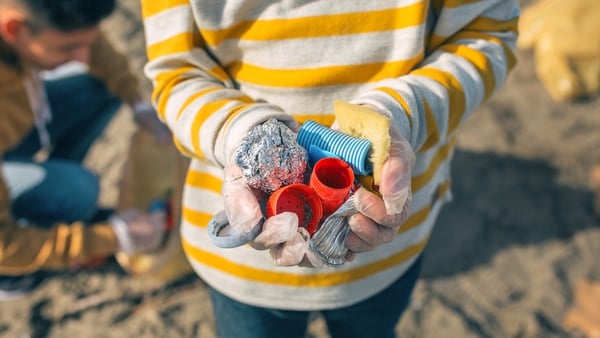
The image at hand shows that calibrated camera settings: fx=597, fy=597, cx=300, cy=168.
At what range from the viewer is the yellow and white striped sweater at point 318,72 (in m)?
0.84

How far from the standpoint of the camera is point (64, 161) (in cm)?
204

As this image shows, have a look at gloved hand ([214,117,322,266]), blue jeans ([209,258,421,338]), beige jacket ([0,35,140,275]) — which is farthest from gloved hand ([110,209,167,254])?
gloved hand ([214,117,322,266])

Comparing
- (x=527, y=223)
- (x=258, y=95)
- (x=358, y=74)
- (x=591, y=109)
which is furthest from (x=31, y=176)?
(x=591, y=109)

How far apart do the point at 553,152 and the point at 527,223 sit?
1.16 ft

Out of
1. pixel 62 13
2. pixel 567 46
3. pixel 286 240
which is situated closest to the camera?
pixel 286 240

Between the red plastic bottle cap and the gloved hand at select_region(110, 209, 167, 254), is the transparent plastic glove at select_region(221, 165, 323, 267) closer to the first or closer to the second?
the red plastic bottle cap

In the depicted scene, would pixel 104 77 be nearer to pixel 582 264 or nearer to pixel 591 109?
pixel 582 264

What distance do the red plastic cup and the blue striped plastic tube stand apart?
1 centimetres

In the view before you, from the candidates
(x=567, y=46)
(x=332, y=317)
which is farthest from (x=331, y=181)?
(x=567, y=46)

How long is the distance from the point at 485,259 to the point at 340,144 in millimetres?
1388

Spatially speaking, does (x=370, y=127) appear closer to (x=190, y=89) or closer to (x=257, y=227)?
(x=257, y=227)

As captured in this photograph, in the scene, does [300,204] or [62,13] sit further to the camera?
[62,13]

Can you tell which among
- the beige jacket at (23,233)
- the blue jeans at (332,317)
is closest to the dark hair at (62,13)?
the beige jacket at (23,233)

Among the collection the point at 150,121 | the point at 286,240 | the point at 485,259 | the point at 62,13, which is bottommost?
the point at 485,259
